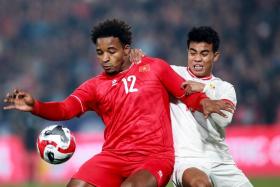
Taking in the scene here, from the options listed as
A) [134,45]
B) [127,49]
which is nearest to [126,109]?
[127,49]

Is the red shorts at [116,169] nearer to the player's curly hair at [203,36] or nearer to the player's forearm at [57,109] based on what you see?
the player's forearm at [57,109]

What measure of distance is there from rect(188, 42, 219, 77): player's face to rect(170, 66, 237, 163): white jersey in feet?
0.55

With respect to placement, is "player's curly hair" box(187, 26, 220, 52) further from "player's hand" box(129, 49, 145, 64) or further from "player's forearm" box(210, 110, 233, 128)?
"player's forearm" box(210, 110, 233, 128)

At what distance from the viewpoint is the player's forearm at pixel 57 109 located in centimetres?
684

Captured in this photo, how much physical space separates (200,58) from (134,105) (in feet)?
2.97

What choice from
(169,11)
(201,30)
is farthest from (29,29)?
(201,30)

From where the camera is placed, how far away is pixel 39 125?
51.4 feet

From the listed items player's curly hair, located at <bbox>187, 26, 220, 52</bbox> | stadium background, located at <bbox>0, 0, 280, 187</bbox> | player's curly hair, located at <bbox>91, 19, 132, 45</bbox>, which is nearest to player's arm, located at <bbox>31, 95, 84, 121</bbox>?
player's curly hair, located at <bbox>91, 19, 132, 45</bbox>

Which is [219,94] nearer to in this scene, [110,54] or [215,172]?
[215,172]

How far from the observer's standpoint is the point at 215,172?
7.44 meters

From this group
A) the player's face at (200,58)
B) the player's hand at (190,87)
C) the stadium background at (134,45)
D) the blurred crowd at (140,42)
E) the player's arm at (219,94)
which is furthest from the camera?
the blurred crowd at (140,42)

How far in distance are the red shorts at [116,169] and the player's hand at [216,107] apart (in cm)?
58

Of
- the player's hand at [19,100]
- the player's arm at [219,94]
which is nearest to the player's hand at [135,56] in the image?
the player's arm at [219,94]

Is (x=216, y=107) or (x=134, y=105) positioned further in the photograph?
(x=134, y=105)
